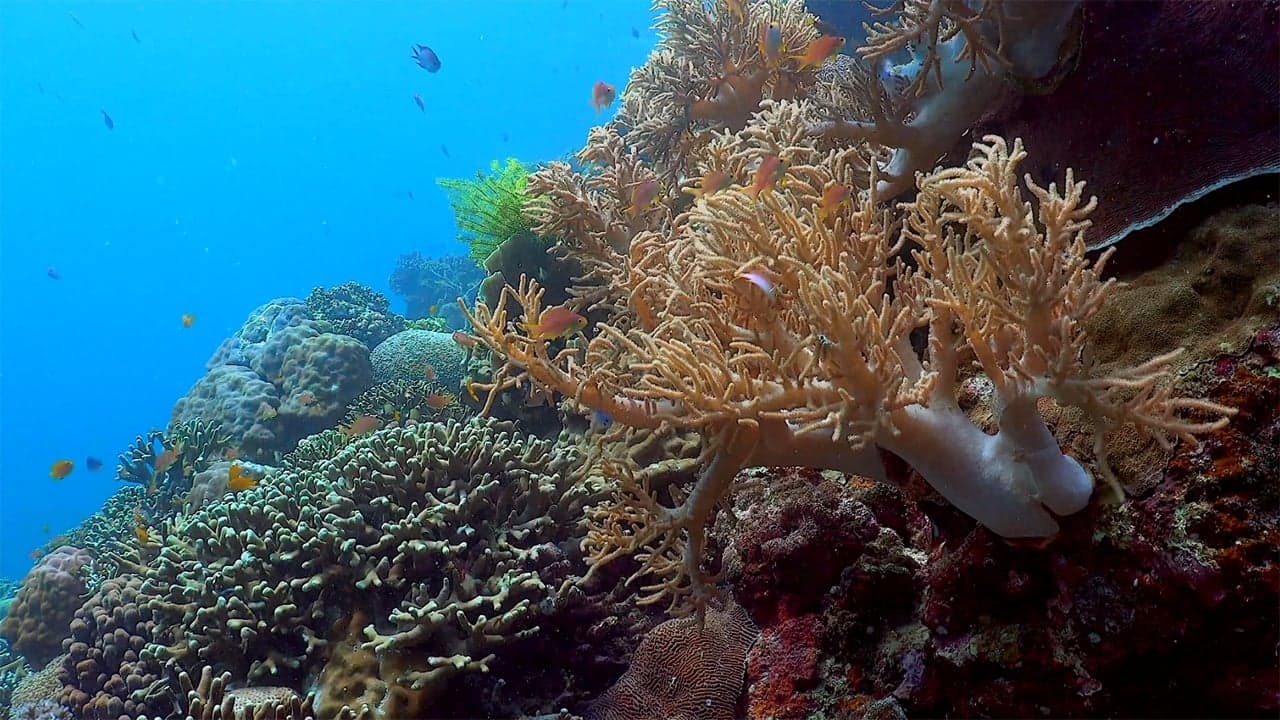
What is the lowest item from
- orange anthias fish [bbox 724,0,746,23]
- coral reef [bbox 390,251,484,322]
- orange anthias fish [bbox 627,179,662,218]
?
orange anthias fish [bbox 627,179,662,218]

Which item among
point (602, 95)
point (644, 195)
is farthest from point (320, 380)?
point (644, 195)

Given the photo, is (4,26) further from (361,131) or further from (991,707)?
(991,707)

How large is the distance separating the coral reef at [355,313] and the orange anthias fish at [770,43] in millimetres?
8921

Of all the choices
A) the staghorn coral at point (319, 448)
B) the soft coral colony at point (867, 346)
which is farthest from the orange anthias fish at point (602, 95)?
the staghorn coral at point (319, 448)

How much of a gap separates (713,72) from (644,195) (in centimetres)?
159

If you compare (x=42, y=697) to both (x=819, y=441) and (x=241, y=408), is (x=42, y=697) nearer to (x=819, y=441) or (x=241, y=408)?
(x=241, y=408)

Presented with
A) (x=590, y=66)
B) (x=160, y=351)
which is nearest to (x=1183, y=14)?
(x=590, y=66)

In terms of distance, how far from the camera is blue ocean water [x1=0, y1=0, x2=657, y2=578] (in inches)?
3214

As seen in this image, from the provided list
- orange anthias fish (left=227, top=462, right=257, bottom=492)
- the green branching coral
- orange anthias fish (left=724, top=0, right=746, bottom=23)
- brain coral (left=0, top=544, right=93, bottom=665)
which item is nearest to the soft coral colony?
orange anthias fish (left=724, top=0, right=746, bottom=23)

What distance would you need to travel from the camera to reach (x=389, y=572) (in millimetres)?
3971

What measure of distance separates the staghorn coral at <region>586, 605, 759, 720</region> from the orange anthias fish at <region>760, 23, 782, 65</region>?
3897mm

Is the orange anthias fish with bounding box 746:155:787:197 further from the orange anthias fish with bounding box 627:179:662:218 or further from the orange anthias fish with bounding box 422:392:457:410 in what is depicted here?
the orange anthias fish with bounding box 422:392:457:410

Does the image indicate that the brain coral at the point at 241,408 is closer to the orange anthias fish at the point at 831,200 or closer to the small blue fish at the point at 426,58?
the small blue fish at the point at 426,58

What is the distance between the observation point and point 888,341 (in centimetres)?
207
